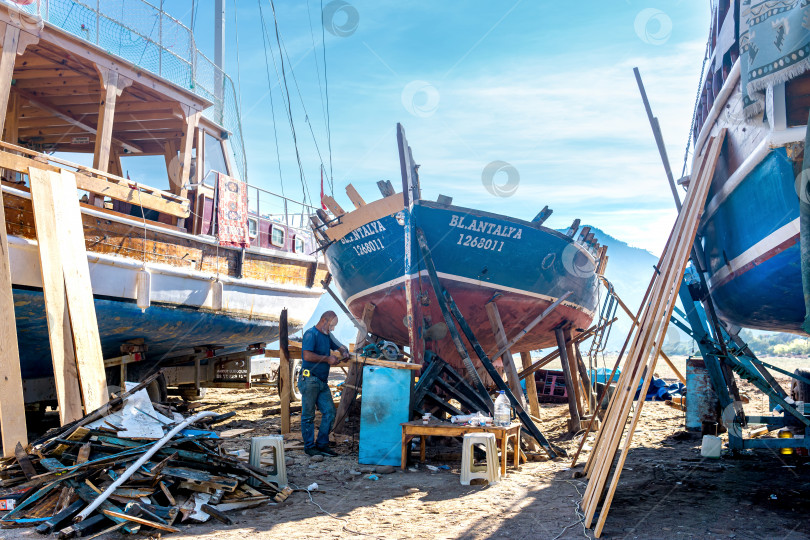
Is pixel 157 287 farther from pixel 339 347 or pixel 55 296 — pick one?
pixel 339 347

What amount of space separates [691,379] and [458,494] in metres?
4.35

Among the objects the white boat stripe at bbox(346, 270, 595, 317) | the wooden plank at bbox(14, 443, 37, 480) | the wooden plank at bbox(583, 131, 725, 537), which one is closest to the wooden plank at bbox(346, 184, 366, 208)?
the white boat stripe at bbox(346, 270, 595, 317)

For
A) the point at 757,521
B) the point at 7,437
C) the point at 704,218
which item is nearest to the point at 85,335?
the point at 7,437

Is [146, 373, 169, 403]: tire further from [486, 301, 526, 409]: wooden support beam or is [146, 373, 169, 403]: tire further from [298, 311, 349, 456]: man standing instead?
[486, 301, 526, 409]: wooden support beam

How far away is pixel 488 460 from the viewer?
556 cm

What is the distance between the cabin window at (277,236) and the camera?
11383 mm

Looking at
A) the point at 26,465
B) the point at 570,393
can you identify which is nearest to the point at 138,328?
the point at 26,465

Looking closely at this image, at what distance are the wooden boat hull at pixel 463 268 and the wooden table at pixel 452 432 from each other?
2113 millimetres

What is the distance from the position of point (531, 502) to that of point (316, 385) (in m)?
2.74

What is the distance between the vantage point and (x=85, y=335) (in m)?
6.57

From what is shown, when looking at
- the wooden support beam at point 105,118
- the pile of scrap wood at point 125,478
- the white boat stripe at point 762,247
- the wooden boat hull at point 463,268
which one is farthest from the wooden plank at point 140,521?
the wooden support beam at point 105,118

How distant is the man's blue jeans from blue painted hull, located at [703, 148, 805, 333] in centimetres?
447

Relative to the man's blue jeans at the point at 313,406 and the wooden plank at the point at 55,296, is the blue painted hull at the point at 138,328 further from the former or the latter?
the man's blue jeans at the point at 313,406

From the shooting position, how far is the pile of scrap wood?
4102mm
